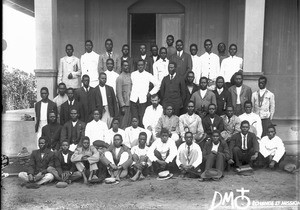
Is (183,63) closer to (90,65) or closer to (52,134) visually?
(90,65)

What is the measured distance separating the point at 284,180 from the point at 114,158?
9.75 feet

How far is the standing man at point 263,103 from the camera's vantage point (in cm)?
757

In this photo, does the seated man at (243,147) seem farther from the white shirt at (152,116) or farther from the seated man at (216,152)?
the white shirt at (152,116)

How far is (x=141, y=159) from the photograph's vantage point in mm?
6902

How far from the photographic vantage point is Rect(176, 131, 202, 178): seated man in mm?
6762

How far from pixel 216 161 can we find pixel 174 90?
1.65m

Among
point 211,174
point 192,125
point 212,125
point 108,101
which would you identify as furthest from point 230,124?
point 108,101

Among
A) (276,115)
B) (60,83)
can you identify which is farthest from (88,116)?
(276,115)

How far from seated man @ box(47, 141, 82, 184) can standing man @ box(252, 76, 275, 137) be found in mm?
3661

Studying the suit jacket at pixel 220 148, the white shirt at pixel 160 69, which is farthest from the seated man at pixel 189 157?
the white shirt at pixel 160 69

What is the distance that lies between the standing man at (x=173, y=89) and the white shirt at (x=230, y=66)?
104 cm

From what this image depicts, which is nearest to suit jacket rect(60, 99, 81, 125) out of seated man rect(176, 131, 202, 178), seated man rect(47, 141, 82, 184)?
seated man rect(47, 141, 82, 184)

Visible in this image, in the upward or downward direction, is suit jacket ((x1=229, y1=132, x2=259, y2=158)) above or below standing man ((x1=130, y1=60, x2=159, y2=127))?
below

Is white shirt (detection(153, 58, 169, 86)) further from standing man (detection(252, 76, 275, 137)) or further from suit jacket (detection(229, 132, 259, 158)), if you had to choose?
suit jacket (detection(229, 132, 259, 158))
